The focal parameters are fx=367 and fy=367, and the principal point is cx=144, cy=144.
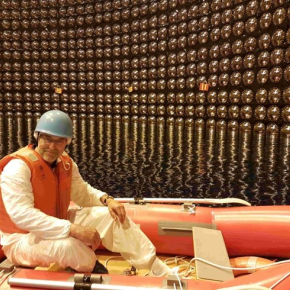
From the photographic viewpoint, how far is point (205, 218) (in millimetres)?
2934

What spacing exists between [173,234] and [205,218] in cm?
29

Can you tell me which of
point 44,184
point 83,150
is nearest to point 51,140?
point 44,184

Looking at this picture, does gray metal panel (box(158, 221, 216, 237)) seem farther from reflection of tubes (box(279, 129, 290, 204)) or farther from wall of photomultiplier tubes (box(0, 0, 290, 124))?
wall of photomultiplier tubes (box(0, 0, 290, 124))

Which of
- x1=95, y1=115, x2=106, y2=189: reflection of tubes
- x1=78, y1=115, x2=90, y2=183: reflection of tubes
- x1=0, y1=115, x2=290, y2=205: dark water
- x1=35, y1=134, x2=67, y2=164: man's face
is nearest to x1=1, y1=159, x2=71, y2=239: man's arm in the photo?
x1=35, y1=134, x2=67, y2=164: man's face

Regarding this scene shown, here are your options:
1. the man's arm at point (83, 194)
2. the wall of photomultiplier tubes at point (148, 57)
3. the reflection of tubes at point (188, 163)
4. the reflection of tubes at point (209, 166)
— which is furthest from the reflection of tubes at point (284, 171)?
the man's arm at point (83, 194)

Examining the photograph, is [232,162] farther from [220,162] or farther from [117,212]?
[117,212]

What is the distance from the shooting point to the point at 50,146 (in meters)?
2.14

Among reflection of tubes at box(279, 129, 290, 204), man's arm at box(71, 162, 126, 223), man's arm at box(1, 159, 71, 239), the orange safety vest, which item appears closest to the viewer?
man's arm at box(1, 159, 71, 239)

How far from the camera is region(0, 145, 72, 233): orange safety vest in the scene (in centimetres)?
208

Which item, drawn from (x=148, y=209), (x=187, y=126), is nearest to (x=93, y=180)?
(x=148, y=209)

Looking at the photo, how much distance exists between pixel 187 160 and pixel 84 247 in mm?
4495

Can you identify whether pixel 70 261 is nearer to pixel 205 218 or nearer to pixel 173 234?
pixel 173 234

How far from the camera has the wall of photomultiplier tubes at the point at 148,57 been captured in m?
9.02

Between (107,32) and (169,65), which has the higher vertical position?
(107,32)
